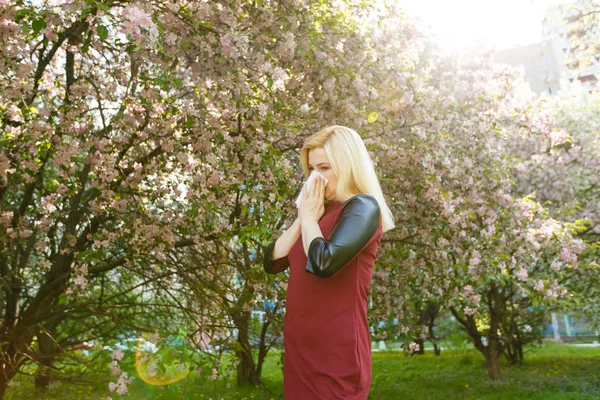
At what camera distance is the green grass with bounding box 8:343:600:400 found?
10.6 metres

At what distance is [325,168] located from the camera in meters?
2.16

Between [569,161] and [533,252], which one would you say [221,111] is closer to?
[533,252]

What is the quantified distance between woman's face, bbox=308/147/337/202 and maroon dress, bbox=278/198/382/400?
172mm

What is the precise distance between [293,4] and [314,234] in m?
4.20

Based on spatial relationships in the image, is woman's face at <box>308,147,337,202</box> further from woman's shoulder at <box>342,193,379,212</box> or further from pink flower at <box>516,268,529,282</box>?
pink flower at <box>516,268,529,282</box>

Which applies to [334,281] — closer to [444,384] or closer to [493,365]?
[444,384]

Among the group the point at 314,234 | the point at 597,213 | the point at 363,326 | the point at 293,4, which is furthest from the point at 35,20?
the point at 597,213

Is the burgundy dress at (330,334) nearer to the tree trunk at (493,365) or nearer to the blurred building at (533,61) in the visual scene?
the tree trunk at (493,365)

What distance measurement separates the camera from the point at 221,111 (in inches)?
229

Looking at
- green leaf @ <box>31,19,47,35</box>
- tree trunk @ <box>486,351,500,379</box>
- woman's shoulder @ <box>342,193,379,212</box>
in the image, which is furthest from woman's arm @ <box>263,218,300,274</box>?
tree trunk @ <box>486,351,500,379</box>

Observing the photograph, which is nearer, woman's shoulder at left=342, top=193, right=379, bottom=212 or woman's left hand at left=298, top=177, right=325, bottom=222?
woman's shoulder at left=342, top=193, right=379, bottom=212

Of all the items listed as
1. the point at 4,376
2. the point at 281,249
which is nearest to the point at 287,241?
the point at 281,249

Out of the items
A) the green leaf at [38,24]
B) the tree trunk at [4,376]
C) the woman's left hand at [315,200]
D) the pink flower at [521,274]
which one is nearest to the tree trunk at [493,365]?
the pink flower at [521,274]

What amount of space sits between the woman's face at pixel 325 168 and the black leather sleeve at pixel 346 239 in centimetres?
22
